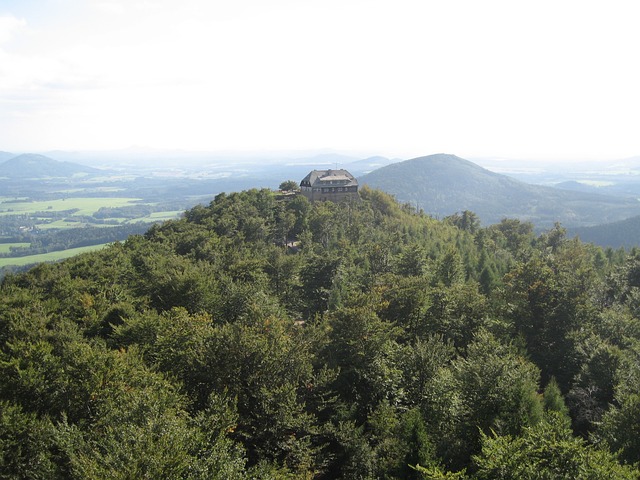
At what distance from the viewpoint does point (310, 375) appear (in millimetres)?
28266

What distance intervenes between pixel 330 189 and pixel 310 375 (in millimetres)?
78517

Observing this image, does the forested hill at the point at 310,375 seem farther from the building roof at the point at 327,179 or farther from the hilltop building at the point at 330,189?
the building roof at the point at 327,179

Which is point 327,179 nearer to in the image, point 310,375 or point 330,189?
point 330,189

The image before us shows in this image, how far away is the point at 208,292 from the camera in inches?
1614

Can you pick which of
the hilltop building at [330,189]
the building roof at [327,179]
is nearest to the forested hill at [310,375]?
A: the hilltop building at [330,189]

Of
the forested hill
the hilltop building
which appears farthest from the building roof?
the forested hill

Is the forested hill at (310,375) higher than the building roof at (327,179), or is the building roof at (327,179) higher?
the building roof at (327,179)

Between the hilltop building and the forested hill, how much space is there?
48241mm

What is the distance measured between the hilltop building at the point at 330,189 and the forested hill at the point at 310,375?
158 ft

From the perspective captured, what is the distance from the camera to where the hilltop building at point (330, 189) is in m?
103

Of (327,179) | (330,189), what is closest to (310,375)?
(330,189)

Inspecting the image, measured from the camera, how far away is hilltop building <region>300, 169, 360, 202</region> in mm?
103438

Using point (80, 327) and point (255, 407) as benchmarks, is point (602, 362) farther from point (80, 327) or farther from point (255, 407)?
point (80, 327)

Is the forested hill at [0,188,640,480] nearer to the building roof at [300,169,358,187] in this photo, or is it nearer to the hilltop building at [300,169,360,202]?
the hilltop building at [300,169,360,202]
